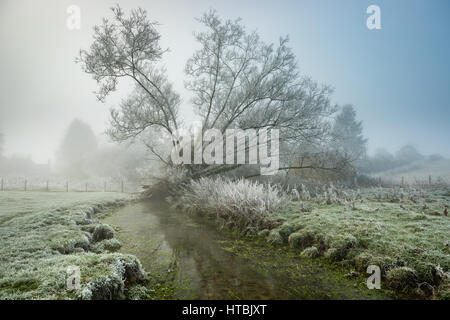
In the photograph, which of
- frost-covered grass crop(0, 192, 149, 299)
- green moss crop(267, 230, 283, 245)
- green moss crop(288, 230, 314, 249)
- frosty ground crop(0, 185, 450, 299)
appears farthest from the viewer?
green moss crop(267, 230, 283, 245)

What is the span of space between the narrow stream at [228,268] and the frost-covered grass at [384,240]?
431mm

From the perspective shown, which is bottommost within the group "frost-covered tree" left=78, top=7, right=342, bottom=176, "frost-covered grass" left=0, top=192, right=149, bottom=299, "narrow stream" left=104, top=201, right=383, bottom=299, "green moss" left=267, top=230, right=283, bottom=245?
"narrow stream" left=104, top=201, right=383, bottom=299

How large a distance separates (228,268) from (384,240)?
8.97 feet

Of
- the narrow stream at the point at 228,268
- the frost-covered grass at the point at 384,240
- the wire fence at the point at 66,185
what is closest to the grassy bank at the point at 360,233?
the frost-covered grass at the point at 384,240

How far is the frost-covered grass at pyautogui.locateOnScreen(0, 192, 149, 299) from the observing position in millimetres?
2514

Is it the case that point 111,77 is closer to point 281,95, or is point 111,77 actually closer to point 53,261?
point 281,95

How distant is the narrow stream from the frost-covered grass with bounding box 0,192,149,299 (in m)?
0.58

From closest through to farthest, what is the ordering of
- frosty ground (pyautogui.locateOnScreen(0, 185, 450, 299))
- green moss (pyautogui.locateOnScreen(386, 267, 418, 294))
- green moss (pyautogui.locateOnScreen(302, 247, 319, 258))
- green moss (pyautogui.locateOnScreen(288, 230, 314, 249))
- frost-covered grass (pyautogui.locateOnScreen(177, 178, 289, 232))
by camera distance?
1. frosty ground (pyautogui.locateOnScreen(0, 185, 450, 299))
2. green moss (pyautogui.locateOnScreen(386, 267, 418, 294))
3. green moss (pyautogui.locateOnScreen(302, 247, 319, 258))
4. green moss (pyautogui.locateOnScreen(288, 230, 314, 249))
5. frost-covered grass (pyautogui.locateOnScreen(177, 178, 289, 232))

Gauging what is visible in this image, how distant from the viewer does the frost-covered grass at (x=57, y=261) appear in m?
2.51

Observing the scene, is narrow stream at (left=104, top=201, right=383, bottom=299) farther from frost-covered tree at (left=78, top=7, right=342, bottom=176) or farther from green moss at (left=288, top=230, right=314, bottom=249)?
frost-covered tree at (left=78, top=7, right=342, bottom=176)

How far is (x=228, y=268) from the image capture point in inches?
150

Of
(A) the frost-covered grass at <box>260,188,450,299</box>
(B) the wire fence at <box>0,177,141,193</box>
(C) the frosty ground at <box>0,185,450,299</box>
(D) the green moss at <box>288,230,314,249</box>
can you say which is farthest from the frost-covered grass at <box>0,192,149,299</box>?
(B) the wire fence at <box>0,177,141,193</box>

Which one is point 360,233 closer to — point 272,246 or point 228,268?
point 272,246
